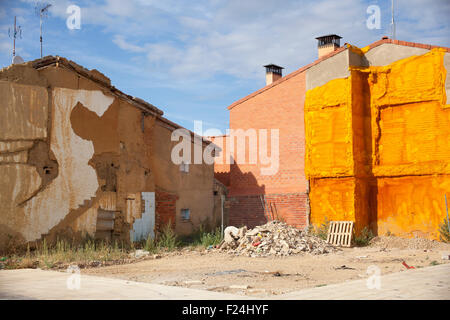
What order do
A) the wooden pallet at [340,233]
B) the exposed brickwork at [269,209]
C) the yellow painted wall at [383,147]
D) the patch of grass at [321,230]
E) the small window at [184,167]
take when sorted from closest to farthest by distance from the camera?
the yellow painted wall at [383,147], the wooden pallet at [340,233], the patch of grass at [321,230], the exposed brickwork at [269,209], the small window at [184,167]

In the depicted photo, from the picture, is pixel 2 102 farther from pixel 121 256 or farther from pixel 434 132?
pixel 434 132

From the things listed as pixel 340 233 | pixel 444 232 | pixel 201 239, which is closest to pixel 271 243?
pixel 340 233

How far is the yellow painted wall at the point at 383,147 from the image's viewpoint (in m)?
15.6

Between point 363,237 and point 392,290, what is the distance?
32.8 feet

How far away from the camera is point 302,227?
1772 cm

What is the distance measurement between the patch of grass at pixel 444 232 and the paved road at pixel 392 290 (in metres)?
7.55

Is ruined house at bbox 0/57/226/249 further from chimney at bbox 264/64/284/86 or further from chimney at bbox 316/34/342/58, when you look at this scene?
chimney at bbox 316/34/342/58

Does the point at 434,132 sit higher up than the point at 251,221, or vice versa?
the point at 434,132

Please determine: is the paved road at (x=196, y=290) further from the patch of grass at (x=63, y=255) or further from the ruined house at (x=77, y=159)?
the ruined house at (x=77, y=159)

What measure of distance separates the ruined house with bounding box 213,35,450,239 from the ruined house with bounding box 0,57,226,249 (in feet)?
16.3

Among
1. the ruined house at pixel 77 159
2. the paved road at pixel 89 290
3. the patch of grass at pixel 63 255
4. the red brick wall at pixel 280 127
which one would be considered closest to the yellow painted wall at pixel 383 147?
the red brick wall at pixel 280 127
